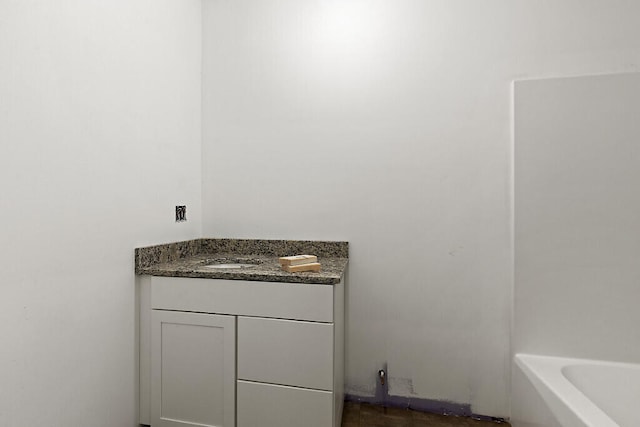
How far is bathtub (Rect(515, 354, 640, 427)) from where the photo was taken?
1352 mm

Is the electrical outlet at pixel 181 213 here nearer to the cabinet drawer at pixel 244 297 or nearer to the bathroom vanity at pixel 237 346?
the bathroom vanity at pixel 237 346

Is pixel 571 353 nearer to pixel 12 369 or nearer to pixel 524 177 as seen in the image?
pixel 524 177

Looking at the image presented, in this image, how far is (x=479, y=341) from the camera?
1819mm

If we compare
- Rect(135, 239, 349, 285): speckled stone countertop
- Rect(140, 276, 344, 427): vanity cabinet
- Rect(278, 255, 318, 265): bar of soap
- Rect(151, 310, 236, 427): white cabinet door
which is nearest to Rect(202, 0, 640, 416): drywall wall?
Rect(135, 239, 349, 285): speckled stone countertop

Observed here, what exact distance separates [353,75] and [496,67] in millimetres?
721

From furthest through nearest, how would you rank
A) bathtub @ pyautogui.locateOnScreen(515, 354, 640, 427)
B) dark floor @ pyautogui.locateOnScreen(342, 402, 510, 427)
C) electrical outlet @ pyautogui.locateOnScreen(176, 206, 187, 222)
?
electrical outlet @ pyautogui.locateOnScreen(176, 206, 187, 222) < dark floor @ pyautogui.locateOnScreen(342, 402, 510, 427) < bathtub @ pyautogui.locateOnScreen(515, 354, 640, 427)

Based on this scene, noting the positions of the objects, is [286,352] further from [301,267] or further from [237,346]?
[301,267]

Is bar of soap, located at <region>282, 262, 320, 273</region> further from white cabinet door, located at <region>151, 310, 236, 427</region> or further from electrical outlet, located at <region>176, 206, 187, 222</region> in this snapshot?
electrical outlet, located at <region>176, 206, 187, 222</region>

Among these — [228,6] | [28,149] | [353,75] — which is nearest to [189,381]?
[28,149]

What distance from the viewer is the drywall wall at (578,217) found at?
1592 millimetres

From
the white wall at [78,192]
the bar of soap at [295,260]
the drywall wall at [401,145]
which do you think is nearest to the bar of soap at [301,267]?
the bar of soap at [295,260]

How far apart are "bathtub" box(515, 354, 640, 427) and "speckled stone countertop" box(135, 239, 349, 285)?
0.91 m

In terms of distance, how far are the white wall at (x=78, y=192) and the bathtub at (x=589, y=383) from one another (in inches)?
68.0

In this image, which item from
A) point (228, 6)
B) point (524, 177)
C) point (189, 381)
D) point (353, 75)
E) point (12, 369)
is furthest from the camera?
point (228, 6)
